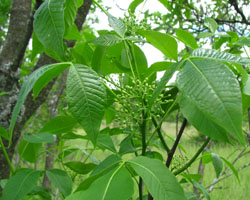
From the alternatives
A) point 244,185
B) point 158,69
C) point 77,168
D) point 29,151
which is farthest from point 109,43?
point 244,185

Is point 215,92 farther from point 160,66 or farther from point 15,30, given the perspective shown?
point 15,30

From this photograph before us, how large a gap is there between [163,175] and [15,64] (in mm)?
968

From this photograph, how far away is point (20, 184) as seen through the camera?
2.33 feet

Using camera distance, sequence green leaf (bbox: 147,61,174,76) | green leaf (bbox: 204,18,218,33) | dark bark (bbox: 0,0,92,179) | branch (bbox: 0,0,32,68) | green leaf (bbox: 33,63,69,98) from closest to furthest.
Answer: green leaf (bbox: 33,63,69,98) → green leaf (bbox: 147,61,174,76) → green leaf (bbox: 204,18,218,33) → dark bark (bbox: 0,0,92,179) → branch (bbox: 0,0,32,68)

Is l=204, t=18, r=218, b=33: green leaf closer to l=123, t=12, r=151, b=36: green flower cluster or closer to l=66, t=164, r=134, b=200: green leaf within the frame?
l=123, t=12, r=151, b=36: green flower cluster

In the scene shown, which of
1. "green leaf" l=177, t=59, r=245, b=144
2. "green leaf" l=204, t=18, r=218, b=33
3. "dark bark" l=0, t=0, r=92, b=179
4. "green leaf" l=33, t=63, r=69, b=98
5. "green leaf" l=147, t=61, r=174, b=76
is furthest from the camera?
"dark bark" l=0, t=0, r=92, b=179

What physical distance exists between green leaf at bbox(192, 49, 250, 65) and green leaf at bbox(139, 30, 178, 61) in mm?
83

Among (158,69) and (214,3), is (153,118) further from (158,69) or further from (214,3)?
(214,3)

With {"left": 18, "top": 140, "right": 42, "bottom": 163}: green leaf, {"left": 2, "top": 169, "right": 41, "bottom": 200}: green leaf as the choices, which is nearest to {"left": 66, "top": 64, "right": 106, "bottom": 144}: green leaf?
{"left": 2, "top": 169, "right": 41, "bottom": 200}: green leaf

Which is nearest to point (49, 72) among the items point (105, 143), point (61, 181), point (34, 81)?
point (34, 81)

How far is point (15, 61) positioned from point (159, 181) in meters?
0.97

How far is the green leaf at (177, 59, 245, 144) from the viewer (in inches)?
11.6

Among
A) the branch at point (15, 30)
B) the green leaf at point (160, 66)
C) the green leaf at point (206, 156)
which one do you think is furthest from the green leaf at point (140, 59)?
the branch at point (15, 30)

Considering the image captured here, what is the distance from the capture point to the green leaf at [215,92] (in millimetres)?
296
